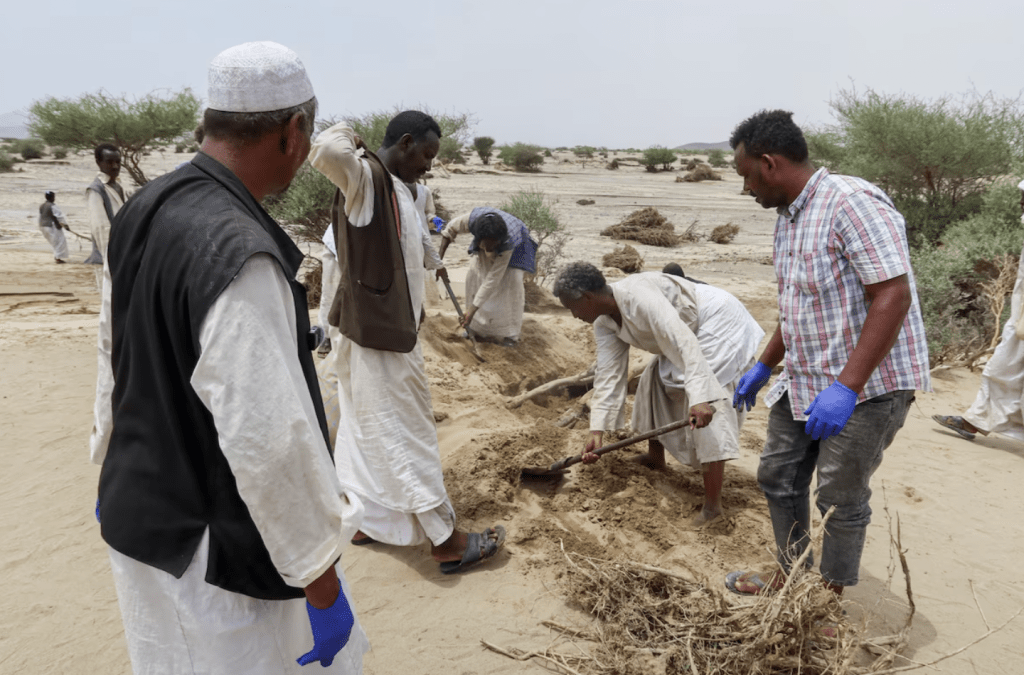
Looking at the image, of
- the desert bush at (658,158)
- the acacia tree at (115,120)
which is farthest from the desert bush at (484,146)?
the acacia tree at (115,120)

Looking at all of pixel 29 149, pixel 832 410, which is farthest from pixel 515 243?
pixel 29 149

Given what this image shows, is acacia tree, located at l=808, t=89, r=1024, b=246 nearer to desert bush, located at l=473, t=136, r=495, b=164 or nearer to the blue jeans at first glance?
the blue jeans

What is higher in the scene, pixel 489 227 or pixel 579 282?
pixel 579 282

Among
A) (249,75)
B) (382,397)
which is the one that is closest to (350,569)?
(382,397)

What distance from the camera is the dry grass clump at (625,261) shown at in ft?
35.2

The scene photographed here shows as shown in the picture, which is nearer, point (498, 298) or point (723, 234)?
point (498, 298)

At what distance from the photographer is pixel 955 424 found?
4758 mm

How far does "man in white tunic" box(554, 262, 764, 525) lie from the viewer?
9.86ft

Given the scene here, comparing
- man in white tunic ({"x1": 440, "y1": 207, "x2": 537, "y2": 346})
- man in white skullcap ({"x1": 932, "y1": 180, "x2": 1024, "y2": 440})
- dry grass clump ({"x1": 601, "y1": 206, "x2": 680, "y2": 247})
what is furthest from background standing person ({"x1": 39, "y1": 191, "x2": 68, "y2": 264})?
man in white skullcap ({"x1": 932, "y1": 180, "x2": 1024, "y2": 440})

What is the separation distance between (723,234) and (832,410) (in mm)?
12621

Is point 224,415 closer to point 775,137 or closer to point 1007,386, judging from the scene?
point 775,137

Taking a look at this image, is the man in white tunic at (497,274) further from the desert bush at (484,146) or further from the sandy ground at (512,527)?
the desert bush at (484,146)

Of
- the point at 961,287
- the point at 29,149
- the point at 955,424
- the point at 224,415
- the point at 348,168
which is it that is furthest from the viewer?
the point at 29,149

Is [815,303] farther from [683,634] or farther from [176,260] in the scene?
[176,260]
